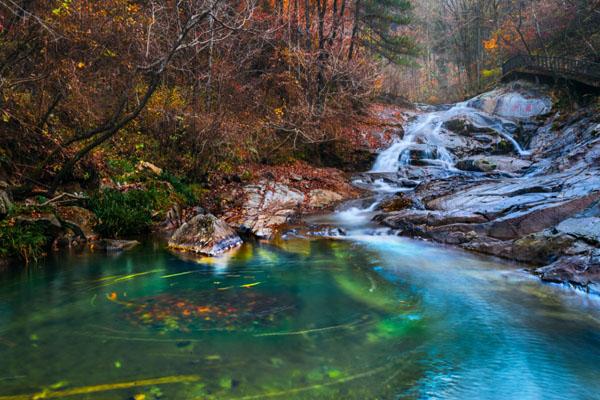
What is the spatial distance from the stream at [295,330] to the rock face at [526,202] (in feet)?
1.94

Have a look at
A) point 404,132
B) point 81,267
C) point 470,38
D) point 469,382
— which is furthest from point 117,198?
point 470,38

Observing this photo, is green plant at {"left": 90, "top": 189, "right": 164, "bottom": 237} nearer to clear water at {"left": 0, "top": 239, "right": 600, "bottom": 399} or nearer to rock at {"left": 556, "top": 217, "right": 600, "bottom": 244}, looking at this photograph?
clear water at {"left": 0, "top": 239, "right": 600, "bottom": 399}

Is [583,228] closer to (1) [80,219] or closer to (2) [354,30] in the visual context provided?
(1) [80,219]

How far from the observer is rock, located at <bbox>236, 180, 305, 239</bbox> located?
9.68m

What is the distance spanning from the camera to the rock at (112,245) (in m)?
8.03

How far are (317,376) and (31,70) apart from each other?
31.0ft

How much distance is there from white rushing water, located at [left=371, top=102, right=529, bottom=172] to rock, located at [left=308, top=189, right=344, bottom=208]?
167 inches

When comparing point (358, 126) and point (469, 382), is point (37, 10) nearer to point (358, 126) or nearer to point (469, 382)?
point (469, 382)

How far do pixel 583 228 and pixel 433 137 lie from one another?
42.7 ft

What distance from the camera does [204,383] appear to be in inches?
124

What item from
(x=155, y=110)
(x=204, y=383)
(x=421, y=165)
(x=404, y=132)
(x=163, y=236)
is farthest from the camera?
(x=404, y=132)

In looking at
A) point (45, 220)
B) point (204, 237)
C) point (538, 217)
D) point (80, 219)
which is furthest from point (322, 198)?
point (45, 220)

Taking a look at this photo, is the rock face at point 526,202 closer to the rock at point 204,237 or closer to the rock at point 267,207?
the rock at point 267,207

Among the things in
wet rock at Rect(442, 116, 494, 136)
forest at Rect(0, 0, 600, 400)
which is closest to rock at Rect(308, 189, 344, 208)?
forest at Rect(0, 0, 600, 400)
